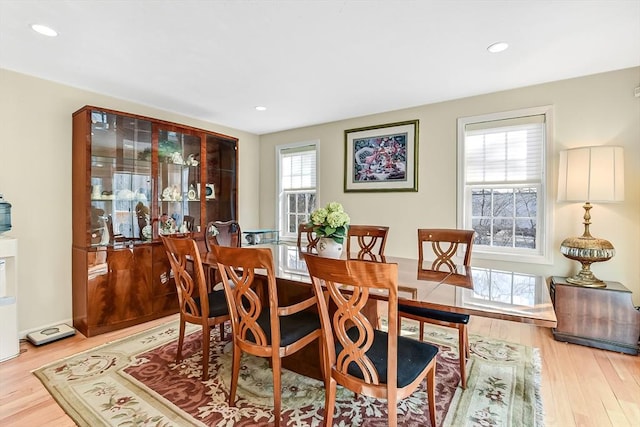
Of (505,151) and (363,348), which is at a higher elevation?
(505,151)

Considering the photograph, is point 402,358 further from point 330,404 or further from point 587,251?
point 587,251

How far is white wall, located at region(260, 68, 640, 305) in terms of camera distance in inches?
109

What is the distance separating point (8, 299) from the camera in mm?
2545

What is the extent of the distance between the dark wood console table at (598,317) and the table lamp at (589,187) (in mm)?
105

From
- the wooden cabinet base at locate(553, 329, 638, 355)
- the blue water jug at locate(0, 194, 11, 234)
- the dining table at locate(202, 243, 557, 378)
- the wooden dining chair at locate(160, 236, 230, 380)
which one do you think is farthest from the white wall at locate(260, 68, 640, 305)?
the blue water jug at locate(0, 194, 11, 234)

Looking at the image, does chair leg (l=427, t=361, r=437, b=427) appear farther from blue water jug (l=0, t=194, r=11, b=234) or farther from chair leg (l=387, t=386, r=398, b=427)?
blue water jug (l=0, t=194, r=11, b=234)

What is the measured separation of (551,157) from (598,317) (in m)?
1.49

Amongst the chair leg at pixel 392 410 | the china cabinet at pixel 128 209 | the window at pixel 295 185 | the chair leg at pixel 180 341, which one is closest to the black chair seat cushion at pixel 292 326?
the chair leg at pixel 392 410

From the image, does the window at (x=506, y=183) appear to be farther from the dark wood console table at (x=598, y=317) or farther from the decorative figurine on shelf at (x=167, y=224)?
the decorative figurine on shelf at (x=167, y=224)

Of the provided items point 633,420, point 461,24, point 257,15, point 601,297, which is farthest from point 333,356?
point 601,297

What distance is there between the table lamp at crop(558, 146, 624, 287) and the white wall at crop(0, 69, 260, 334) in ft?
15.5

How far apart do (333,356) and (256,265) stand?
599mm

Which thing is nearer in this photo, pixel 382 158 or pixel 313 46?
pixel 313 46

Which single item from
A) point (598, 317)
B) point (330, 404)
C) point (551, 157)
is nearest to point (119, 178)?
point (330, 404)
